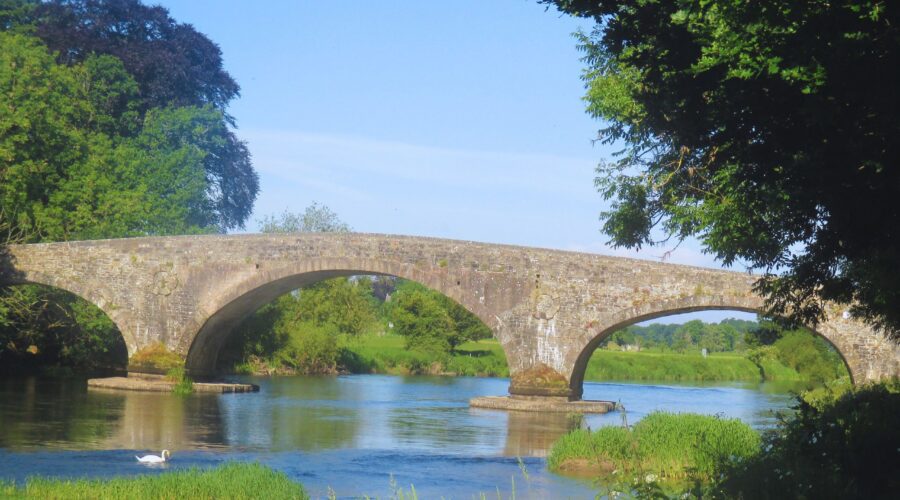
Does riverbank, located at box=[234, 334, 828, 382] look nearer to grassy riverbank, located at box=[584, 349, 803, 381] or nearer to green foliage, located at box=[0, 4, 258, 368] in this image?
grassy riverbank, located at box=[584, 349, 803, 381]

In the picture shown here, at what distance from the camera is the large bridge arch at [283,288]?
2523 centimetres

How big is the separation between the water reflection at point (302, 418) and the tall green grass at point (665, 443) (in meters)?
1.35

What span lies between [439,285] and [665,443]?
11.6 m

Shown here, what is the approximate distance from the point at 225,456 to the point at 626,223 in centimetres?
798

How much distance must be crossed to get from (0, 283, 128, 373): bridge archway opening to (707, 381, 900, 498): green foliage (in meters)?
21.2

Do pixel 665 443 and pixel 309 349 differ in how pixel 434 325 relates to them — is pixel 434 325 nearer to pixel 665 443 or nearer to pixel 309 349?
pixel 309 349

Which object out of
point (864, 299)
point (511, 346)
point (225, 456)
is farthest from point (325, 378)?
point (864, 299)

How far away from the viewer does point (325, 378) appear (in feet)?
114

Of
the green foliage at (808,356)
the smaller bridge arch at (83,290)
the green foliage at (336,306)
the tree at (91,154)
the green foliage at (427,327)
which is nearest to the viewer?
the smaller bridge arch at (83,290)

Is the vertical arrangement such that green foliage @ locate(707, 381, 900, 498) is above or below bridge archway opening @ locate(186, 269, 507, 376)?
below

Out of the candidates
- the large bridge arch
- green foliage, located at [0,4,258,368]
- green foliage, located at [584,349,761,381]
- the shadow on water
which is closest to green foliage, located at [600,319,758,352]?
green foliage, located at [584,349,761,381]

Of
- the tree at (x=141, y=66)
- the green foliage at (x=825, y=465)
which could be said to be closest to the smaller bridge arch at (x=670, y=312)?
the green foliage at (x=825, y=465)

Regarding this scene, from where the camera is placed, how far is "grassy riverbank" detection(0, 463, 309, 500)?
10.4 meters

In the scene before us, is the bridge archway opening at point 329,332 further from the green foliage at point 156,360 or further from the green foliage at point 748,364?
the green foliage at point 748,364
